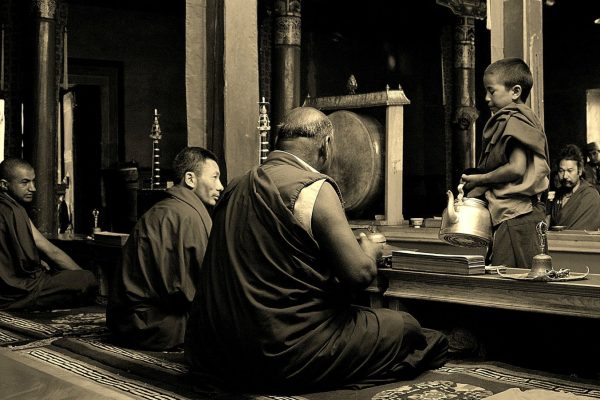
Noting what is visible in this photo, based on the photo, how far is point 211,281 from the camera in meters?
3.36

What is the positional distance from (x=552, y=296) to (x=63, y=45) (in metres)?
7.98

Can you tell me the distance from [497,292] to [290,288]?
0.90 metres

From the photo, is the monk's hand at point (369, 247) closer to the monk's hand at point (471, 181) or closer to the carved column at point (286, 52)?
the monk's hand at point (471, 181)

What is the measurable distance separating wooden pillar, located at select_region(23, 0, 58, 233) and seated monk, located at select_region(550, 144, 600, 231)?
5066 millimetres

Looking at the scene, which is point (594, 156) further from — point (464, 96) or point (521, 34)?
point (521, 34)

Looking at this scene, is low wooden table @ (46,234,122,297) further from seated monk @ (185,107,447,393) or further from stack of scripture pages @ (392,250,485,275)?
seated monk @ (185,107,447,393)

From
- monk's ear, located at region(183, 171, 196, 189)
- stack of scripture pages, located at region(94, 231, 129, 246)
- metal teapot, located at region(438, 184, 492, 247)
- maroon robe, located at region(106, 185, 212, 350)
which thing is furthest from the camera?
stack of scripture pages, located at region(94, 231, 129, 246)

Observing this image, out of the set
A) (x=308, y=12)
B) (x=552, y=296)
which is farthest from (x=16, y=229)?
(x=308, y=12)

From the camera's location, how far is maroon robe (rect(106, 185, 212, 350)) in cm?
445

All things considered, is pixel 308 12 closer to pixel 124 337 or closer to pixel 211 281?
pixel 124 337

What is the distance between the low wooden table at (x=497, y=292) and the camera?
3.23 m

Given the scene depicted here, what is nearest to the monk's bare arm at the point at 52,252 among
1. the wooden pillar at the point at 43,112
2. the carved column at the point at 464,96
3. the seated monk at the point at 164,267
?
the seated monk at the point at 164,267

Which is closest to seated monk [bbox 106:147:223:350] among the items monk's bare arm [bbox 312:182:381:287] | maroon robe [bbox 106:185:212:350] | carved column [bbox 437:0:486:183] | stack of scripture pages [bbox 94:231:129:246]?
maroon robe [bbox 106:185:212:350]

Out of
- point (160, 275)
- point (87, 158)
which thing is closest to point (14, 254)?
point (160, 275)
